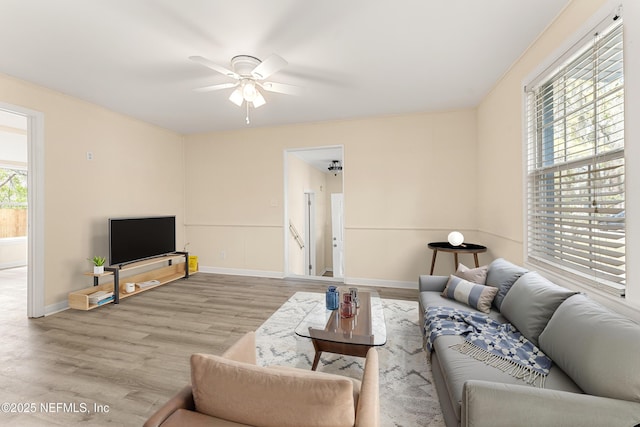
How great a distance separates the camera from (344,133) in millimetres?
4688

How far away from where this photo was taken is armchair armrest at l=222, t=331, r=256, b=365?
1253mm

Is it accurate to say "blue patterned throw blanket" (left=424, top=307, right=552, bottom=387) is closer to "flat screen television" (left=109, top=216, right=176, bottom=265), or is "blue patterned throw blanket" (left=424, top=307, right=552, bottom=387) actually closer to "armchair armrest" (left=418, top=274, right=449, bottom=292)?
"armchair armrest" (left=418, top=274, right=449, bottom=292)

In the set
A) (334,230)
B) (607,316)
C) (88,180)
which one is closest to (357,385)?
(607,316)

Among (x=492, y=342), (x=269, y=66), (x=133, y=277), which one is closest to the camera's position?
(x=492, y=342)

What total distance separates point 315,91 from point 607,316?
3262mm

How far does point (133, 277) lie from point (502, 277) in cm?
485

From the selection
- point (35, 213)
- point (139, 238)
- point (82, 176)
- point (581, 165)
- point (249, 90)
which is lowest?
point (139, 238)

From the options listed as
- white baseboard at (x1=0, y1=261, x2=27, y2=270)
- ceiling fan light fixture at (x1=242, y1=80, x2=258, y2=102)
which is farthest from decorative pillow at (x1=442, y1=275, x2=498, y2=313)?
white baseboard at (x1=0, y1=261, x2=27, y2=270)

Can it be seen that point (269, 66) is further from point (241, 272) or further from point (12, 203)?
point (12, 203)

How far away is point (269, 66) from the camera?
2.42 meters

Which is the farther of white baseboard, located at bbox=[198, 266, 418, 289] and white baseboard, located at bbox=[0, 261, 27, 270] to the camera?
white baseboard, located at bbox=[0, 261, 27, 270]

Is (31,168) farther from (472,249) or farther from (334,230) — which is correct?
(334,230)

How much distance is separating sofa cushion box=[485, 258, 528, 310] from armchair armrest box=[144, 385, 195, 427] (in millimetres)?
2257

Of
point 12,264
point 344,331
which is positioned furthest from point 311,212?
point 12,264
